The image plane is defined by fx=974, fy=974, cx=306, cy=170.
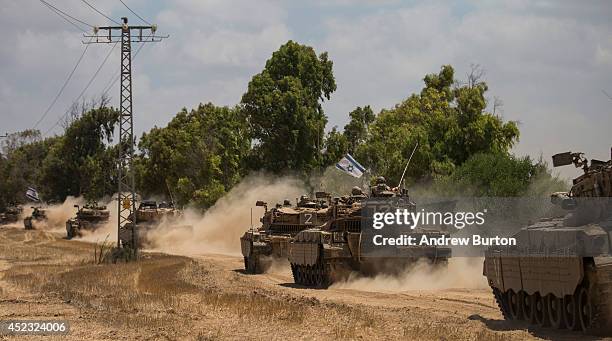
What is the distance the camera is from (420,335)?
14.4m

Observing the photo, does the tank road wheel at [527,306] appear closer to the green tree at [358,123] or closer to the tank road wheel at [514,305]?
the tank road wheel at [514,305]

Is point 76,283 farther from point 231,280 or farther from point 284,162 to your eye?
point 284,162

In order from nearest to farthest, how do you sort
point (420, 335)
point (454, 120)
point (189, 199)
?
point (420, 335)
point (454, 120)
point (189, 199)

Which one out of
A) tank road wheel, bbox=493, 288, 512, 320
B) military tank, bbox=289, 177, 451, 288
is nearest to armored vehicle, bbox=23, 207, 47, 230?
military tank, bbox=289, 177, 451, 288

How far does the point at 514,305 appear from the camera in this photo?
1788 centimetres

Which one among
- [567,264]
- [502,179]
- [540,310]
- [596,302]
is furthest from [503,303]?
[502,179]

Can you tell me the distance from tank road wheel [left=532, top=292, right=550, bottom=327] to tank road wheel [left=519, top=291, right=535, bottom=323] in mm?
77

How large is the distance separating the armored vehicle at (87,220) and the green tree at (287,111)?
40.0 ft

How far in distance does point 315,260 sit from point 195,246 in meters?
29.0

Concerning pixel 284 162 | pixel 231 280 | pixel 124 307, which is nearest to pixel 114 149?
pixel 284 162

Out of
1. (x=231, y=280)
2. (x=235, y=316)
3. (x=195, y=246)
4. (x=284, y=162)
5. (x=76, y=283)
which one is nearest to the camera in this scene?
(x=235, y=316)

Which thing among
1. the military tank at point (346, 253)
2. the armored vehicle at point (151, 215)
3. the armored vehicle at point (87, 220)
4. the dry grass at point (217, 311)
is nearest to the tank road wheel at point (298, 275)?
the military tank at point (346, 253)

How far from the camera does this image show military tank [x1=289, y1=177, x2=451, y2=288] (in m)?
25.8
